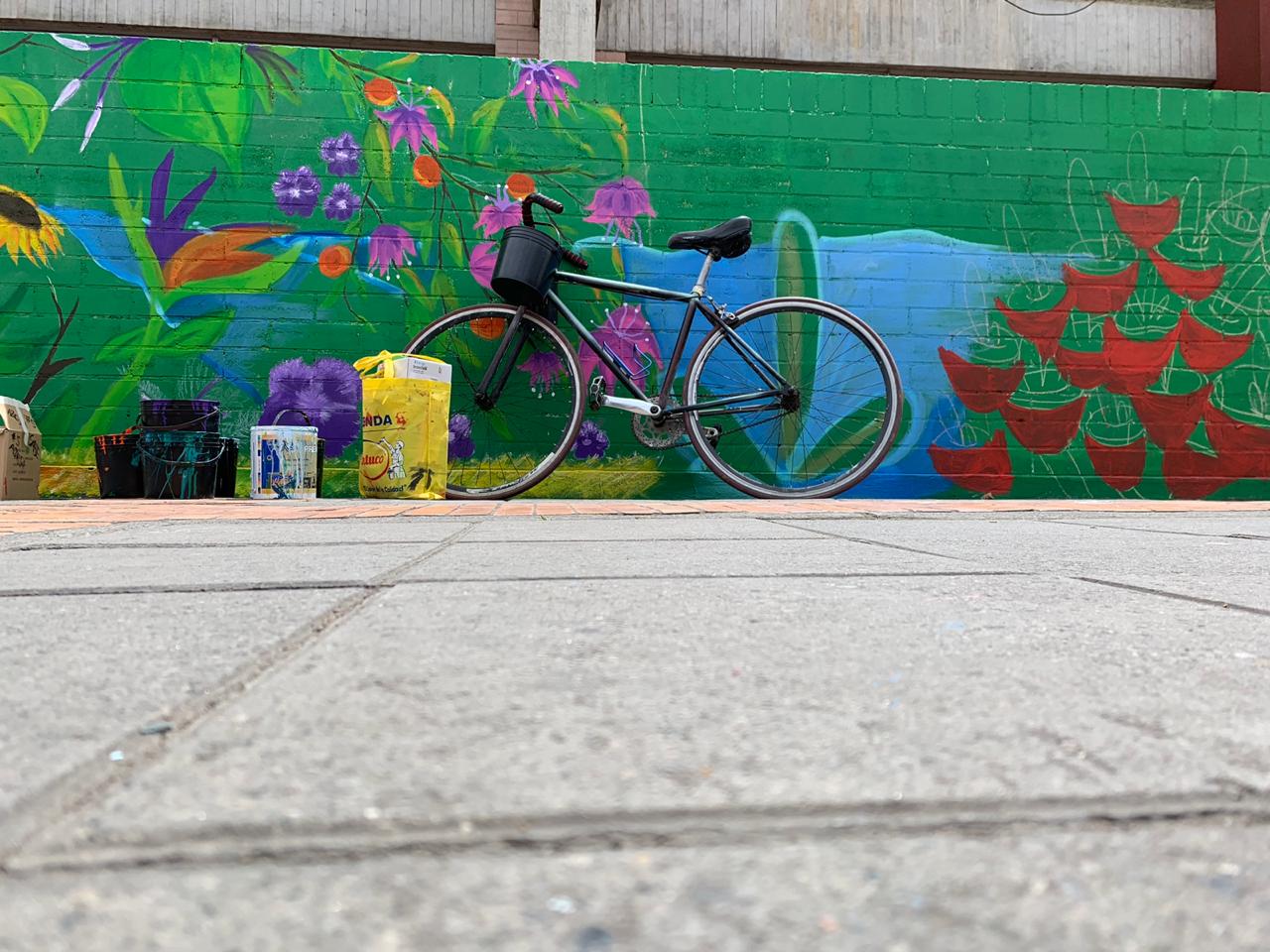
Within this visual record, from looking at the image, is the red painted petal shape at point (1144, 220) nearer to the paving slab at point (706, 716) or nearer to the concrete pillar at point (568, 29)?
the concrete pillar at point (568, 29)

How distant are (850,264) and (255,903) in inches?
182

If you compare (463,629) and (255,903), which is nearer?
(255,903)

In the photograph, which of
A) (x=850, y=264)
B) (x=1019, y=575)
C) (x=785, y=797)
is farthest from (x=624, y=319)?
(x=785, y=797)

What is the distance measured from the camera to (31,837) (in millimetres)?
383

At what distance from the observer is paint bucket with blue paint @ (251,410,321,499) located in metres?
3.75

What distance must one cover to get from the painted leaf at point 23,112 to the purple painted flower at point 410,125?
1525 millimetres

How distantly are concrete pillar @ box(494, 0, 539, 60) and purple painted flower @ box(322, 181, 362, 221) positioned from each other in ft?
11.5

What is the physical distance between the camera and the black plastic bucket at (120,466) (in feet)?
13.0

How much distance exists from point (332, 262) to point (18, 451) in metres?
1.53

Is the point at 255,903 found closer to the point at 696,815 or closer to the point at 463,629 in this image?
the point at 696,815

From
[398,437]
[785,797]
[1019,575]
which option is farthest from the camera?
[398,437]

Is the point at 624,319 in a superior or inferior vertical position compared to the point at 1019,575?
superior

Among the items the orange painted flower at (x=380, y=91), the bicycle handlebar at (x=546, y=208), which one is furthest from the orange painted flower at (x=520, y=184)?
the orange painted flower at (x=380, y=91)

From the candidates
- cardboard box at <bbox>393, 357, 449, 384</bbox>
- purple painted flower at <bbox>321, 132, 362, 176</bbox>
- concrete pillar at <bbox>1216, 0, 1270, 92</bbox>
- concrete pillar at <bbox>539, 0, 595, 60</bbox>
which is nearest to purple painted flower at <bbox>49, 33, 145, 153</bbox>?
purple painted flower at <bbox>321, 132, 362, 176</bbox>
